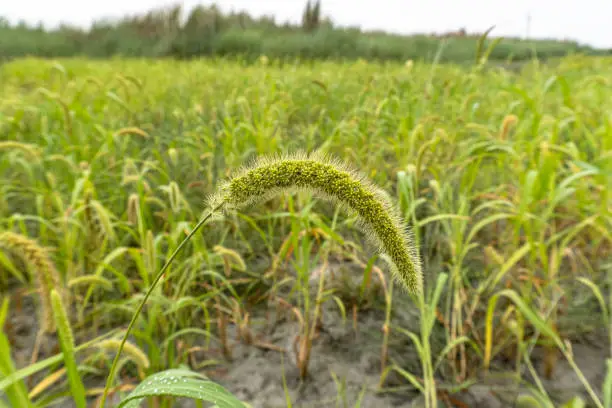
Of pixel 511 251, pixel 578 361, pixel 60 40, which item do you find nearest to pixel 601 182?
pixel 511 251

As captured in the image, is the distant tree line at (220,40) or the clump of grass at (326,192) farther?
the distant tree line at (220,40)

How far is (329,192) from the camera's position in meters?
0.92

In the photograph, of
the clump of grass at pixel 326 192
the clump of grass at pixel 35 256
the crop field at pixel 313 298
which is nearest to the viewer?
the clump of grass at pixel 326 192

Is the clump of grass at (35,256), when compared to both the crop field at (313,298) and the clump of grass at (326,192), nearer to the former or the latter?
the crop field at (313,298)

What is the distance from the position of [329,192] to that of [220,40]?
14810 mm

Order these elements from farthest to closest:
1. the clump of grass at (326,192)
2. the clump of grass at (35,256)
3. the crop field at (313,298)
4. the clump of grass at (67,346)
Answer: the crop field at (313,298) < the clump of grass at (35,256) < the clump of grass at (67,346) < the clump of grass at (326,192)

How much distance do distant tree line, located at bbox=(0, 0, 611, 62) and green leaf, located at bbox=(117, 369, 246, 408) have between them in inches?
509

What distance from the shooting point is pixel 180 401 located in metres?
1.94

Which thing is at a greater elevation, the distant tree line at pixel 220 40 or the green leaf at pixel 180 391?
the distant tree line at pixel 220 40

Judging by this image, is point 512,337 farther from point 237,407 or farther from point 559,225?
point 237,407

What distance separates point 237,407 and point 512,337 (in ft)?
5.57

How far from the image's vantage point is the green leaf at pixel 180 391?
3.12 feet

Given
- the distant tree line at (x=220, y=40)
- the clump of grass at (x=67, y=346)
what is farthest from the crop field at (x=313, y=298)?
the distant tree line at (x=220, y=40)

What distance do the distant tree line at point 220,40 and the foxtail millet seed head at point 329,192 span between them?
12.9 meters
